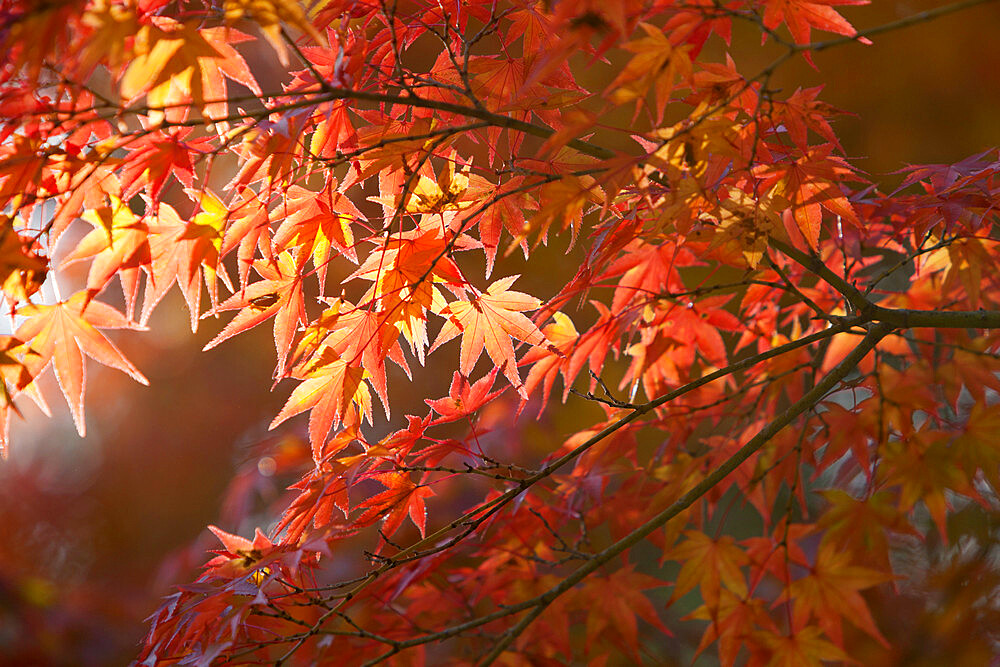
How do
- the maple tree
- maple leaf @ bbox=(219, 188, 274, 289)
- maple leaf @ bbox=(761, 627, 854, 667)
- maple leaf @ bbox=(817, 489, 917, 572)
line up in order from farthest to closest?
maple leaf @ bbox=(817, 489, 917, 572)
maple leaf @ bbox=(761, 627, 854, 667)
maple leaf @ bbox=(219, 188, 274, 289)
the maple tree

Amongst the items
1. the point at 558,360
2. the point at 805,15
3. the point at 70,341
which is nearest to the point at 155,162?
the point at 70,341

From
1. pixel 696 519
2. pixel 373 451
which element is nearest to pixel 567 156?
pixel 373 451

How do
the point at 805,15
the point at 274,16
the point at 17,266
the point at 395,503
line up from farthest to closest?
the point at 395,503 → the point at 805,15 → the point at 17,266 → the point at 274,16

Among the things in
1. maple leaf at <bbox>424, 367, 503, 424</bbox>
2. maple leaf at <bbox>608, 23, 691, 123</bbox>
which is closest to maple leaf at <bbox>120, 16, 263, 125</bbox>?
maple leaf at <bbox>608, 23, 691, 123</bbox>

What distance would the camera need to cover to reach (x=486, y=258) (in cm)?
93

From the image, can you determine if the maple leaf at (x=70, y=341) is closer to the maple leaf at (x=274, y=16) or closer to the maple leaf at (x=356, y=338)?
the maple leaf at (x=356, y=338)

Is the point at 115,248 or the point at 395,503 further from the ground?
the point at 115,248

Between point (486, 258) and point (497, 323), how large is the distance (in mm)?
98

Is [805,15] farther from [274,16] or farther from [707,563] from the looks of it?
[707,563]

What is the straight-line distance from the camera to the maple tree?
2.17 ft

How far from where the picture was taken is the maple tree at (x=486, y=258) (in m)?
0.66

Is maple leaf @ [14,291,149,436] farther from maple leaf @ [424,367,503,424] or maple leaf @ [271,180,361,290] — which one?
maple leaf @ [424,367,503,424]

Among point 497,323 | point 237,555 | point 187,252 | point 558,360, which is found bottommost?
point 237,555

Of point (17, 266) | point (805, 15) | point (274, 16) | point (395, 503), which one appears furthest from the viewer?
point (395, 503)
